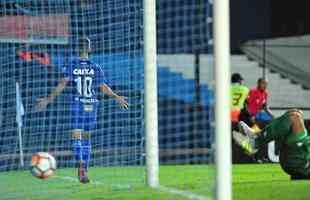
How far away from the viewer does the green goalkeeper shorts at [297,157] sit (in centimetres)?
918

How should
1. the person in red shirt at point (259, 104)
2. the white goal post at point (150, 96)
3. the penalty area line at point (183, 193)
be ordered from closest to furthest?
the penalty area line at point (183, 193) < the white goal post at point (150, 96) < the person in red shirt at point (259, 104)

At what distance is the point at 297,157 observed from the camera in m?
9.36

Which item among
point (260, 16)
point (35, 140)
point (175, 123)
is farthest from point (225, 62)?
point (260, 16)

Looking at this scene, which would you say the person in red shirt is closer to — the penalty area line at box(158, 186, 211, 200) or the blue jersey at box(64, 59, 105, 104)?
the blue jersey at box(64, 59, 105, 104)

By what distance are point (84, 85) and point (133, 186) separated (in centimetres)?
169

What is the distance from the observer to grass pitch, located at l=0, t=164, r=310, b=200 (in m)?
8.23

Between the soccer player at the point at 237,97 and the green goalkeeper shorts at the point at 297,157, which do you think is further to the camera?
the soccer player at the point at 237,97

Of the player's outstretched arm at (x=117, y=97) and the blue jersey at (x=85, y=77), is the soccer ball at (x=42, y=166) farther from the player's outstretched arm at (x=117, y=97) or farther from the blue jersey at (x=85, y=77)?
the blue jersey at (x=85, y=77)

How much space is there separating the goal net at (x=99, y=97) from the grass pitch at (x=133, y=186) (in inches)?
1.2

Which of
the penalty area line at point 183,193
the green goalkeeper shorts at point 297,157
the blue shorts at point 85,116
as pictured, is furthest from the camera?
the blue shorts at point 85,116

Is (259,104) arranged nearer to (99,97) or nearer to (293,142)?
(99,97)

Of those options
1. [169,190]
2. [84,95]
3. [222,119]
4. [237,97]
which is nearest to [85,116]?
[84,95]

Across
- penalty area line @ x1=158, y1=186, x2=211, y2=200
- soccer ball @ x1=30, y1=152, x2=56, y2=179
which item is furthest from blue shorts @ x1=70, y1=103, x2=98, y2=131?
soccer ball @ x1=30, y1=152, x2=56, y2=179

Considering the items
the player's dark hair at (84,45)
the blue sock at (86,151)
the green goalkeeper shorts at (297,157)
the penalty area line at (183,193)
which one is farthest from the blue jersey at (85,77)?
the green goalkeeper shorts at (297,157)
